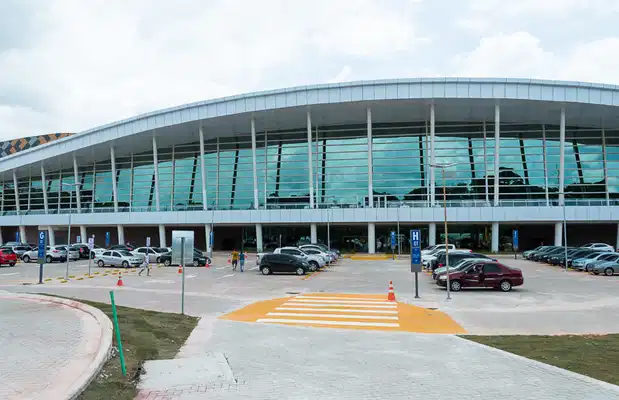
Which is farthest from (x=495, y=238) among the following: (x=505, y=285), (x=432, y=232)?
(x=505, y=285)

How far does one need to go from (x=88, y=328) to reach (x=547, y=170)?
192ft

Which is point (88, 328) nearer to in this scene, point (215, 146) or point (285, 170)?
point (285, 170)

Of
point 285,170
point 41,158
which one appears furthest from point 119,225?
point 285,170

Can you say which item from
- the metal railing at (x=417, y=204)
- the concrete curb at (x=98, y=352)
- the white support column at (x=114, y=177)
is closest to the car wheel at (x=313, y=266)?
the concrete curb at (x=98, y=352)

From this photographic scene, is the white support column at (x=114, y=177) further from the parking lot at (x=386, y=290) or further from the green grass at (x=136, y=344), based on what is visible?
the green grass at (x=136, y=344)

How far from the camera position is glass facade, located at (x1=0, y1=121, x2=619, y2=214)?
57.3 metres

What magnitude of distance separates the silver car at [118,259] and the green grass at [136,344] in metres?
25.2

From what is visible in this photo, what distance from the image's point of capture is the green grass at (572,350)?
8906mm

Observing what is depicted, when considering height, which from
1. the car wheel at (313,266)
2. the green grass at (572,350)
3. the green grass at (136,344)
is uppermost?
the green grass at (136,344)

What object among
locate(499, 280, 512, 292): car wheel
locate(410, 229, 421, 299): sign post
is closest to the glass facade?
locate(499, 280, 512, 292): car wheel

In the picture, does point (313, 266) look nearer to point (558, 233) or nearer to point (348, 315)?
point (348, 315)

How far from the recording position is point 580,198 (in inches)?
2263

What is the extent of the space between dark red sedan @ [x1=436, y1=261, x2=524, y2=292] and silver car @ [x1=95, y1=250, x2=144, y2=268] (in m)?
26.7

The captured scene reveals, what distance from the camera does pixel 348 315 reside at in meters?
16.2
